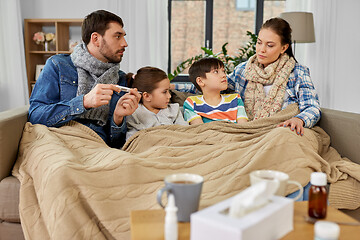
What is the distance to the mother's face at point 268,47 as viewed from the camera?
2.13 metres

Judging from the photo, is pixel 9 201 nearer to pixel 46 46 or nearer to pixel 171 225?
pixel 171 225

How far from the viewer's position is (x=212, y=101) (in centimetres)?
217

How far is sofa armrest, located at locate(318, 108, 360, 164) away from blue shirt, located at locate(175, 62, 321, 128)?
0.24 feet

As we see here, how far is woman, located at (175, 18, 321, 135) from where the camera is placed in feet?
6.95

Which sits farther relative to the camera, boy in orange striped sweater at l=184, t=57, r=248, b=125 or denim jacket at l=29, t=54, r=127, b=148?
boy in orange striped sweater at l=184, t=57, r=248, b=125

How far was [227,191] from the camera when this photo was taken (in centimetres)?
129

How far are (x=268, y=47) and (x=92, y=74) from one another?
996 millimetres

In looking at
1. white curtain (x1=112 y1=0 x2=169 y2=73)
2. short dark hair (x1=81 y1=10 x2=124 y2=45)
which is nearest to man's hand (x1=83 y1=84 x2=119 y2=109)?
short dark hair (x1=81 y1=10 x2=124 y2=45)

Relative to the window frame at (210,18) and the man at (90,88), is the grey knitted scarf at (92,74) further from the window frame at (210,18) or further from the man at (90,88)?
the window frame at (210,18)

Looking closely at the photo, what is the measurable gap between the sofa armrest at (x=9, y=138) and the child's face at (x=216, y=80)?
1.01 metres

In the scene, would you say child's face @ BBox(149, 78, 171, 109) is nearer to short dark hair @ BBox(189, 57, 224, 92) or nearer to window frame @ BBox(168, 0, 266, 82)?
short dark hair @ BBox(189, 57, 224, 92)

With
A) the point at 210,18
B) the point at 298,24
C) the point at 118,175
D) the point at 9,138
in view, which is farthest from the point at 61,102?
the point at 210,18

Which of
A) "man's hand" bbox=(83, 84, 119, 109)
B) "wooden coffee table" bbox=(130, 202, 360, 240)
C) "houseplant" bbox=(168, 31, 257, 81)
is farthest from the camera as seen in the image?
"houseplant" bbox=(168, 31, 257, 81)

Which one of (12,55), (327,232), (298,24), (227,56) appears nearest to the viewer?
(327,232)
